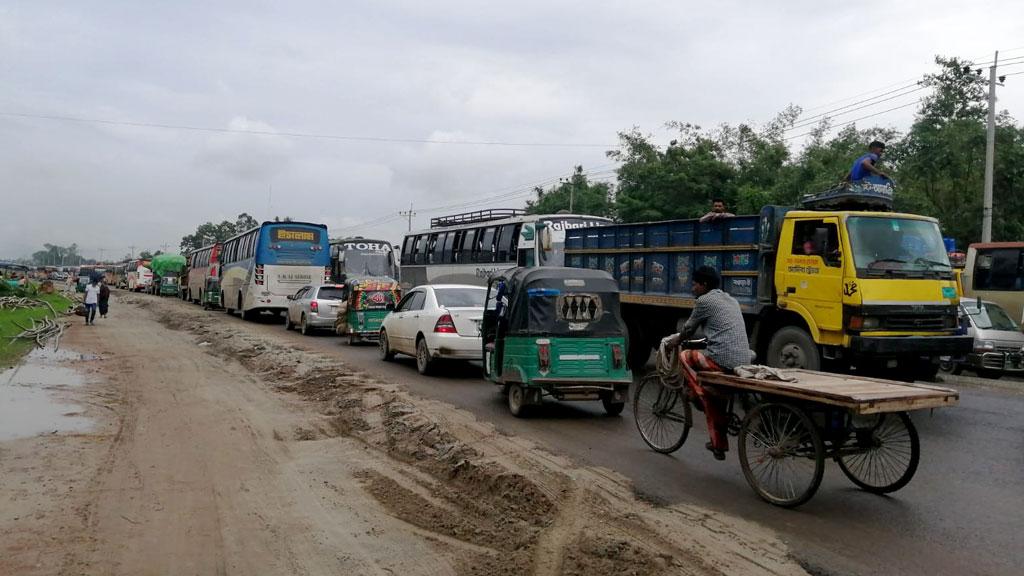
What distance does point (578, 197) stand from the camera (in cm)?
5756

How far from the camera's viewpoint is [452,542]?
541cm

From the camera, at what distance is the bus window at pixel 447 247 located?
29.1 m

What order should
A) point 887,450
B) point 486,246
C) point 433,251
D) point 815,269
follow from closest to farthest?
point 887,450, point 815,269, point 486,246, point 433,251

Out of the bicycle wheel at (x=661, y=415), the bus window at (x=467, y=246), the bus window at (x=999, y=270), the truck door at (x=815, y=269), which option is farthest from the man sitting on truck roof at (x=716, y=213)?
the bus window at (x=467, y=246)

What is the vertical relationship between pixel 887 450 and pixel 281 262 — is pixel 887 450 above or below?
below

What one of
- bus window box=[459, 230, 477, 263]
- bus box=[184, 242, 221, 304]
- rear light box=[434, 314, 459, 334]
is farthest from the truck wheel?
bus box=[184, 242, 221, 304]

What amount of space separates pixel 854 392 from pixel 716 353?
1.38 m

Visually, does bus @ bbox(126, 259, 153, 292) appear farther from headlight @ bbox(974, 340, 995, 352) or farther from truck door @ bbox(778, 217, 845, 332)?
truck door @ bbox(778, 217, 845, 332)

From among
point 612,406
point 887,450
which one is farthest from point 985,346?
point 887,450

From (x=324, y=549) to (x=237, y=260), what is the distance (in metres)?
28.6

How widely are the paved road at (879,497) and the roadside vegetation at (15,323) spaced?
10862 millimetres

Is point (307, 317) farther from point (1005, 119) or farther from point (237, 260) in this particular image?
point (1005, 119)

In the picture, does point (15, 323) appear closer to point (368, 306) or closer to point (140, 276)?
point (368, 306)

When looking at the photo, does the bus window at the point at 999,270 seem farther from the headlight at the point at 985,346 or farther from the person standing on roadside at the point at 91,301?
the person standing on roadside at the point at 91,301
